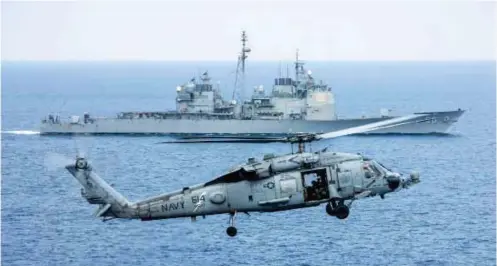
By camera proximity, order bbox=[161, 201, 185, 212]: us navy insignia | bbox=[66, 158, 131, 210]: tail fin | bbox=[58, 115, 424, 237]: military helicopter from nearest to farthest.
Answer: bbox=[58, 115, 424, 237]: military helicopter → bbox=[161, 201, 185, 212]: us navy insignia → bbox=[66, 158, 131, 210]: tail fin

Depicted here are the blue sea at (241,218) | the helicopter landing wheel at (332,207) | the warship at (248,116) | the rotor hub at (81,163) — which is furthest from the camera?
the warship at (248,116)

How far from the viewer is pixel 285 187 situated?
94.5 feet

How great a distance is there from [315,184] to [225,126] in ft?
226

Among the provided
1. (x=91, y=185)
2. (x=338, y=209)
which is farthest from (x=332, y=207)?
(x=91, y=185)

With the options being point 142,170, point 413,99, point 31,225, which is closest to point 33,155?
point 142,170

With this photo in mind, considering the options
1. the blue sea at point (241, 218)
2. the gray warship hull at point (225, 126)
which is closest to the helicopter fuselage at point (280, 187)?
the blue sea at point (241, 218)

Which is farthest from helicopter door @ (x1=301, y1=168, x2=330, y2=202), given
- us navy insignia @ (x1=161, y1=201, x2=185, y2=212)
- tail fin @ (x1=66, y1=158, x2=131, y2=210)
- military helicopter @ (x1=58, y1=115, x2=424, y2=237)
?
tail fin @ (x1=66, y1=158, x2=131, y2=210)

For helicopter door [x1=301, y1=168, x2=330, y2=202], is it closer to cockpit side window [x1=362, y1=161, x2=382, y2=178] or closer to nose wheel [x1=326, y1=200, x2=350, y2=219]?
nose wheel [x1=326, y1=200, x2=350, y2=219]

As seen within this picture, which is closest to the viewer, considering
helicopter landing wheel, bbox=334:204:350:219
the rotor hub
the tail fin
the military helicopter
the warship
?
helicopter landing wheel, bbox=334:204:350:219

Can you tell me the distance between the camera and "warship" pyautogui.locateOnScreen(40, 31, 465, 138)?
316 feet

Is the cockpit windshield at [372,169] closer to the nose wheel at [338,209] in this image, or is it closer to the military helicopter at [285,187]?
the military helicopter at [285,187]

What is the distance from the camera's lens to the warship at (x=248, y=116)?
96.2 m

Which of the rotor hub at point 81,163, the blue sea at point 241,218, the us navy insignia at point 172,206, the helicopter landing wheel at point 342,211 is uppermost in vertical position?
the rotor hub at point 81,163

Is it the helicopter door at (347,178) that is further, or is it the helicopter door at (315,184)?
the helicopter door at (347,178)
